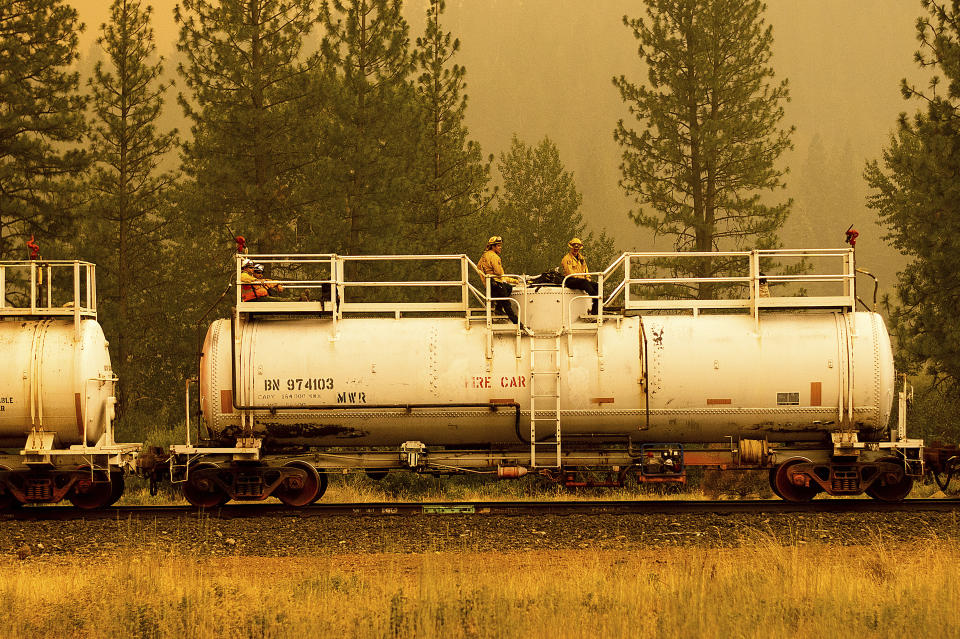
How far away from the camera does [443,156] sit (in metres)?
34.8

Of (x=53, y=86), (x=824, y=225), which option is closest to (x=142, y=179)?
(x=53, y=86)

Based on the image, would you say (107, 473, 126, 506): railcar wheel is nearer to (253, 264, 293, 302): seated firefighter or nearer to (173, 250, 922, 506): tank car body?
(173, 250, 922, 506): tank car body

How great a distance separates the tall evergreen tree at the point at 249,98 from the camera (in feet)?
99.8

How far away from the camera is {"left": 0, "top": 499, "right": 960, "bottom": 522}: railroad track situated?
603 inches

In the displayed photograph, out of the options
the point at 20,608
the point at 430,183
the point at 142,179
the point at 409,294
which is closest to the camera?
the point at 20,608

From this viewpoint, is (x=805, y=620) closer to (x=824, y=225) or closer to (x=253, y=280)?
(x=253, y=280)

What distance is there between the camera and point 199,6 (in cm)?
3075

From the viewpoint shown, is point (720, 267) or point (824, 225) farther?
point (824, 225)

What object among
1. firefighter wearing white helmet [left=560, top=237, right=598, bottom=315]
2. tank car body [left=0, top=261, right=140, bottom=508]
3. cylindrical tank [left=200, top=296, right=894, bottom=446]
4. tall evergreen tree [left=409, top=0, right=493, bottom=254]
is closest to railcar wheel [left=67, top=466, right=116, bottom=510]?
tank car body [left=0, top=261, right=140, bottom=508]

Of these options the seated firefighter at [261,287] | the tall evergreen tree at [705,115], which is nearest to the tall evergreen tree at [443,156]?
the tall evergreen tree at [705,115]

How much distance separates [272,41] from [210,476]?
1900 centimetres

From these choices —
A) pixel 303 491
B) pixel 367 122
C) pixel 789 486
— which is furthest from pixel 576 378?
pixel 367 122

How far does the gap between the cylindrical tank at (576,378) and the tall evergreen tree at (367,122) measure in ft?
47.2

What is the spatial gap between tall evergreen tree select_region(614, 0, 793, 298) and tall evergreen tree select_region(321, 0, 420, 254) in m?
7.48
